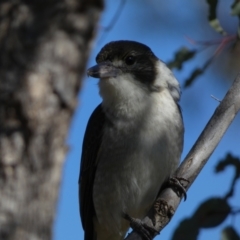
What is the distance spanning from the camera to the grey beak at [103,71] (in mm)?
3867

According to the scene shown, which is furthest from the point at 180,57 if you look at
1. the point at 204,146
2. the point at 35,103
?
the point at 35,103

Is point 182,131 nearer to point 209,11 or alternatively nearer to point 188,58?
point 188,58

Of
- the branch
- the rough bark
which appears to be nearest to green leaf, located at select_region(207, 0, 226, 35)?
the branch

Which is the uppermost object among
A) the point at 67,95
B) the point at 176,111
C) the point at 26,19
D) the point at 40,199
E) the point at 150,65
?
the point at 150,65

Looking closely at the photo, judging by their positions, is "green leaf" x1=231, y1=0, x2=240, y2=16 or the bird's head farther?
the bird's head

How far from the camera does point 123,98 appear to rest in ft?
12.9

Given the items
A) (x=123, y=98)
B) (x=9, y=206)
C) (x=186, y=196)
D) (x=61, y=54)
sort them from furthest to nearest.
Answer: (x=123, y=98) < (x=186, y=196) < (x=61, y=54) < (x=9, y=206)

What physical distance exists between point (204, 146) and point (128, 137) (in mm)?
798

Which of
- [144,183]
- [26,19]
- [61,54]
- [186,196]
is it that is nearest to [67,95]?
[61,54]

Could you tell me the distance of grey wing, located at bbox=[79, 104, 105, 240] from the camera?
4125 millimetres

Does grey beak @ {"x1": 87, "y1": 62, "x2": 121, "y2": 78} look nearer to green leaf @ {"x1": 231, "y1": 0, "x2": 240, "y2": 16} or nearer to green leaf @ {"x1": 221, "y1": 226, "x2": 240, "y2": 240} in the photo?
green leaf @ {"x1": 231, "y1": 0, "x2": 240, "y2": 16}

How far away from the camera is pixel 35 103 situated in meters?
1.83

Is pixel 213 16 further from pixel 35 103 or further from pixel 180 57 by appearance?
pixel 35 103

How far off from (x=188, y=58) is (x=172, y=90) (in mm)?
272
